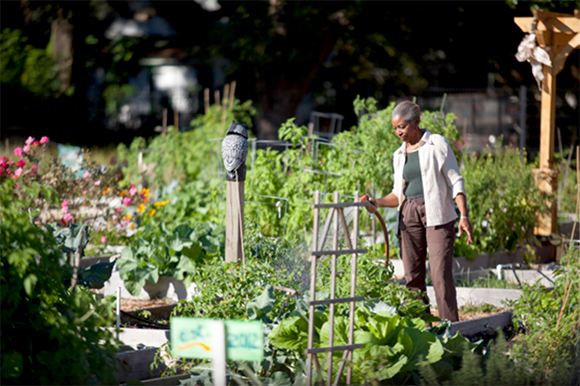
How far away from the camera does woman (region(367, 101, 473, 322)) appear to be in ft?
11.7

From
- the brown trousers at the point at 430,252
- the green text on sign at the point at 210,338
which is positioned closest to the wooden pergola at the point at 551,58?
the brown trousers at the point at 430,252

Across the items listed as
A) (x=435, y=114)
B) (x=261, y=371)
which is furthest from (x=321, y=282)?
(x=435, y=114)

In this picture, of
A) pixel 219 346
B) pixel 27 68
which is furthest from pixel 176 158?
pixel 27 68

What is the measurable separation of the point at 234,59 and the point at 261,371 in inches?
452

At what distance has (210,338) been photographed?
2113 millimetres

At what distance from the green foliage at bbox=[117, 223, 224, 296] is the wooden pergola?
3.64 m

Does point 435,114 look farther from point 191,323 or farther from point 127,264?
point 191,323

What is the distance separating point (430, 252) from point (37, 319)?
2.31 metres

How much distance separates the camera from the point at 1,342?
204 centimetres

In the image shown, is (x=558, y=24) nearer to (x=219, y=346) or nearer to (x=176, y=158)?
(x=176, y=158)

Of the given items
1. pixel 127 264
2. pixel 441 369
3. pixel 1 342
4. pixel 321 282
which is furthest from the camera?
pixel 127 264

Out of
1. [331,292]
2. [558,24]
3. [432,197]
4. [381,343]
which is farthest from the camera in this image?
[558,24]

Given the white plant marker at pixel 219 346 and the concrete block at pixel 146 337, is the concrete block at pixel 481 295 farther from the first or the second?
the white plant marker at pixel 219 346

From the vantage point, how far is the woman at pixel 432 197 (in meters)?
3.57
